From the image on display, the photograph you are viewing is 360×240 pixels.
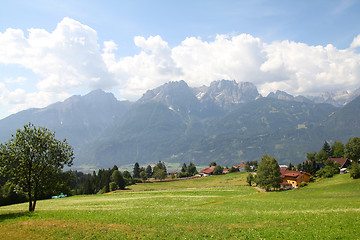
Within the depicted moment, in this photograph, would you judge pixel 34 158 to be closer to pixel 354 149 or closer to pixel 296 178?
pixel 296 178


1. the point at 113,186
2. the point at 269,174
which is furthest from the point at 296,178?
the point at 113,186

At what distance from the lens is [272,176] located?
86.8m

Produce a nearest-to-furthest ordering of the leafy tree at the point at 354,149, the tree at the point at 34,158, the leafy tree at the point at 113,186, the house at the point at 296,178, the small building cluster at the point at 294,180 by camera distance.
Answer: the tree at the point at 34,158 → the small building cluster at the point at 294,180 → the house at the point at 296,178 → the leafy tree at the point at 354,149 → the leafy tree at the point at 113,186

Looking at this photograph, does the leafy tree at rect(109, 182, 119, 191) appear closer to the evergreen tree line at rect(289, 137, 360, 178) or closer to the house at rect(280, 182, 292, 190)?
the house at rect(280, 182, 292, 190)

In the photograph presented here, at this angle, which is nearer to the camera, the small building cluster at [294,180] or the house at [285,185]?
the house at [285,185]

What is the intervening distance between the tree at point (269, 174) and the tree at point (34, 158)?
72.4 m

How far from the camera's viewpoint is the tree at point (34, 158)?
124ft

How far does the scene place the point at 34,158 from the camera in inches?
1533

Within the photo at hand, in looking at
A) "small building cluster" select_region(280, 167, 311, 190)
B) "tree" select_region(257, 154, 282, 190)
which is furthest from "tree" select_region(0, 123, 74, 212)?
"small building cluster" select_region(280, 167, 311, 190)

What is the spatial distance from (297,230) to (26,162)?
40771 millimetres

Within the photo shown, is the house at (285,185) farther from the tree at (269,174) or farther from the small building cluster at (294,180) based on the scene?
the tree at (269,174)

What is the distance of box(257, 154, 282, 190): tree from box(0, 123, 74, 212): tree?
7241 centimetres

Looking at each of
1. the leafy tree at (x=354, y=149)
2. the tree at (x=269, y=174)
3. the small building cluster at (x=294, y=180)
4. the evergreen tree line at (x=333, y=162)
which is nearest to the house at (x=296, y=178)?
the small building cluster at (x=294, y=180)

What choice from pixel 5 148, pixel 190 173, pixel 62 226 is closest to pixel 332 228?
pixel 62 226
